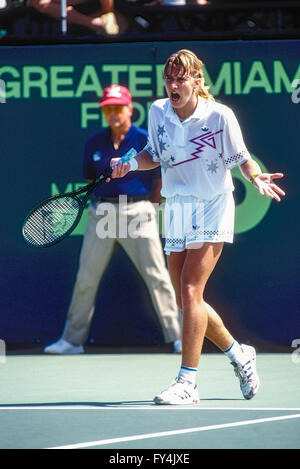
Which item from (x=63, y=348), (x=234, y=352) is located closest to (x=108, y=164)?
(x=63, y=348)

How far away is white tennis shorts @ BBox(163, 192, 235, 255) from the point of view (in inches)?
265

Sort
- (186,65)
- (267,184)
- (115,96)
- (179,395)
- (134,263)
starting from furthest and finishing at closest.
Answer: (134,263), (115,96), (186,65), (179,395), (267,184)

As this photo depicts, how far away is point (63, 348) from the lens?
9.39 meters

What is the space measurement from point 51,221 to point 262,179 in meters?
1.29

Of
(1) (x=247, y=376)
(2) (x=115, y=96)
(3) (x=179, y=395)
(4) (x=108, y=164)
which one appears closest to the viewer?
(3) (x=179, y=395)

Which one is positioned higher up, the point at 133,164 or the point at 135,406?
the point at 133,164

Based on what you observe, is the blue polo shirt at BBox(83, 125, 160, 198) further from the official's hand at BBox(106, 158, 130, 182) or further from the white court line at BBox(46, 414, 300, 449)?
the white court line at BBox(46, 414, 300, 449)

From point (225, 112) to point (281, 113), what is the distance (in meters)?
2.85

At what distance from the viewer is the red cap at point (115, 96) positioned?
29.7 ft

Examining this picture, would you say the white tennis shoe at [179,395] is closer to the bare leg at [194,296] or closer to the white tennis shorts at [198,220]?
the bare leg at [194,296]

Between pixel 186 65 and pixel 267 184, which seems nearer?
pixel 267 184

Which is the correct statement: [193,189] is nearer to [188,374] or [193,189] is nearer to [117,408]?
[188,374]
